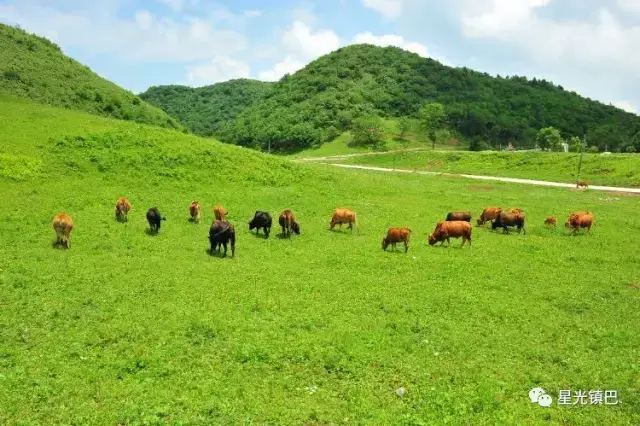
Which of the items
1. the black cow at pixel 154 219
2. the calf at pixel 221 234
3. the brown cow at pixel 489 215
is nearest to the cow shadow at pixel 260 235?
the calf at pixel 221 234

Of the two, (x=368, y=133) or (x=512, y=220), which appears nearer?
(x=512, y=220)

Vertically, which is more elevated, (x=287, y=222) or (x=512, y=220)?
(x=512, y=220)

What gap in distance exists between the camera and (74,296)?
1475cm

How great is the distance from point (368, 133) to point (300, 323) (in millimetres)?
106597

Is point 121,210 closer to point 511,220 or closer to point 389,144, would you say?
point 511,220

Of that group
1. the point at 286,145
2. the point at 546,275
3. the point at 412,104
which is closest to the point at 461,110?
the point at 412,104

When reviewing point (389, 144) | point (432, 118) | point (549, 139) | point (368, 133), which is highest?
point (432, 118)

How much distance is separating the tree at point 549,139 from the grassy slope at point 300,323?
8601 centimetres

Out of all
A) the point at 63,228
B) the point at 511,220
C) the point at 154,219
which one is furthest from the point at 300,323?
the point at 511,220

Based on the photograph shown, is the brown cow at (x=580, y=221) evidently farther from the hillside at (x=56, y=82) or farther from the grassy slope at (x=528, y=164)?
the hillside at (x=56, y=82)

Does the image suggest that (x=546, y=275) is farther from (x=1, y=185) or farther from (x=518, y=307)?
(x=1, y=185)

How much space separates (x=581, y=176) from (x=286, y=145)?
264 ft

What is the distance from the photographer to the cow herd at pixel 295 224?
20.6 m

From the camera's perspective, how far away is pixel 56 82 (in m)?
56.7
